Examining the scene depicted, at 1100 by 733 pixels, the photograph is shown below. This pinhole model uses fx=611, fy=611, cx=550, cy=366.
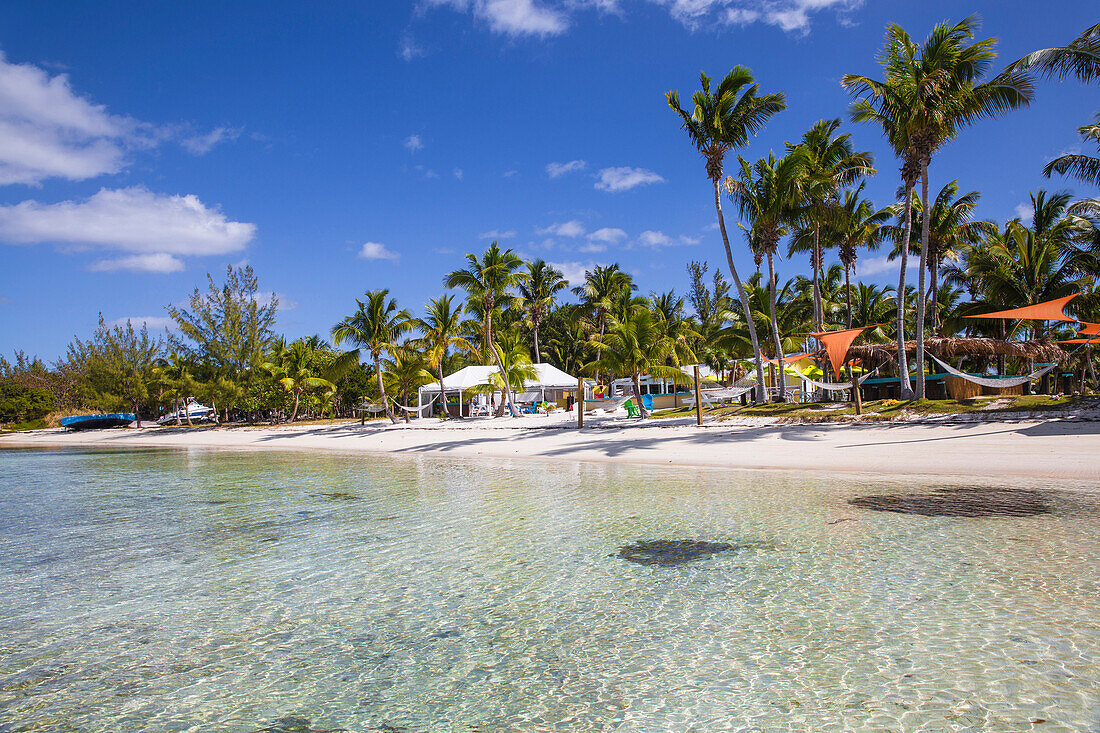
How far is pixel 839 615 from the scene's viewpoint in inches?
169

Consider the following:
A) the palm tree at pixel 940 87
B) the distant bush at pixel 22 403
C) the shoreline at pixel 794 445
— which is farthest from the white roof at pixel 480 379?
the distant bush at pixel 22 403

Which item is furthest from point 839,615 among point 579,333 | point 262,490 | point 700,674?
point 579,333

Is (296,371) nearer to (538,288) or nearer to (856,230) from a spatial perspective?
(538,288)

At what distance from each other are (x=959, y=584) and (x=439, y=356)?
25422 mm

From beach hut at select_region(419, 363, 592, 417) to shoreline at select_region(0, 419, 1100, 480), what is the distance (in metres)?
5.34

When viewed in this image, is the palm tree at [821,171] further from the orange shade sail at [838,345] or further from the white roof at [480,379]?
the white roof at [480,379]

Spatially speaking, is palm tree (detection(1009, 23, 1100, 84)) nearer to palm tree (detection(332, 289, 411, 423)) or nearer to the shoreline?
the shoreline

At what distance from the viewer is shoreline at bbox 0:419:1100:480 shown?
1076cm

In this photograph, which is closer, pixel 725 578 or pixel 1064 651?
pixel 1064 651

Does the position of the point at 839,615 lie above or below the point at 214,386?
below

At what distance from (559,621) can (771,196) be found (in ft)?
60.5

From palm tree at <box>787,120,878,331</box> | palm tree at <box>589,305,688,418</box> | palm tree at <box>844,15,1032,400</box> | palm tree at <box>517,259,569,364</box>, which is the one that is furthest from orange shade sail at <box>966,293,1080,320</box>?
palm tree at <box>517,259,569,364</box>

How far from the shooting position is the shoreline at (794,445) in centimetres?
1076

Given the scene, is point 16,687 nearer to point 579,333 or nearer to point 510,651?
point 510,651
